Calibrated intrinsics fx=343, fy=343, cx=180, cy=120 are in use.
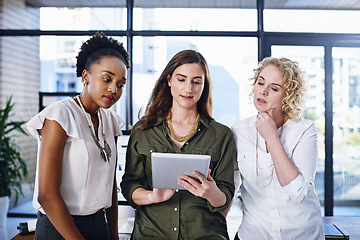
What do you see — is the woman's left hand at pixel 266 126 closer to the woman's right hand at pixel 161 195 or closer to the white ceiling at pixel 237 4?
the woman's right hand at pixel 161 195

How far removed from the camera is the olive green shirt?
1569 millimetres

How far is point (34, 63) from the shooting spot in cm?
486

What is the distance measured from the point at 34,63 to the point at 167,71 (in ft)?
12.3

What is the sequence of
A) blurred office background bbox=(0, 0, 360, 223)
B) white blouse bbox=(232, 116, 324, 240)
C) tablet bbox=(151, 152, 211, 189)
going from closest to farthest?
1. tablet bbox=(151, 152, 211, 189)
2. white blouse bbox=(232, 116, 324, 240)
3. blurred office background bbox=(0, 0, 360, 223)

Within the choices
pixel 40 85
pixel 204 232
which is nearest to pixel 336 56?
pixel 204 232

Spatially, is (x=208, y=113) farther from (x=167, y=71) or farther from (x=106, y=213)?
(x=106, y=213)

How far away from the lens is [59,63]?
15.6 feet

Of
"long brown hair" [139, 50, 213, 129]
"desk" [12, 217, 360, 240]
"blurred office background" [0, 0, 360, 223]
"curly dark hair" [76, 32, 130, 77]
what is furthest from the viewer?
"blurred office background" [0, 0, 360, 223]

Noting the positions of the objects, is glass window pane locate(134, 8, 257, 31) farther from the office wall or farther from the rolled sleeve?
the rolled sleeve

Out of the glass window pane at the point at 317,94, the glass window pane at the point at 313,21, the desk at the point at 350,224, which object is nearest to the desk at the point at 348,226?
the desk at the point at 350,224

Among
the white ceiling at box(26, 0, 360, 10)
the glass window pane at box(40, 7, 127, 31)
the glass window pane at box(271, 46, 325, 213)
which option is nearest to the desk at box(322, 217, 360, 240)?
the glass window pane at box(271, 46, 325, 213)

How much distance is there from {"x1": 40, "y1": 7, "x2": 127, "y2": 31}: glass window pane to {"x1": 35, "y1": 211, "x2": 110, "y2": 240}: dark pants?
3470mm

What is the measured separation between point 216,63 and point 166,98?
280cm

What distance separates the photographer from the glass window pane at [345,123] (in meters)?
4.47
